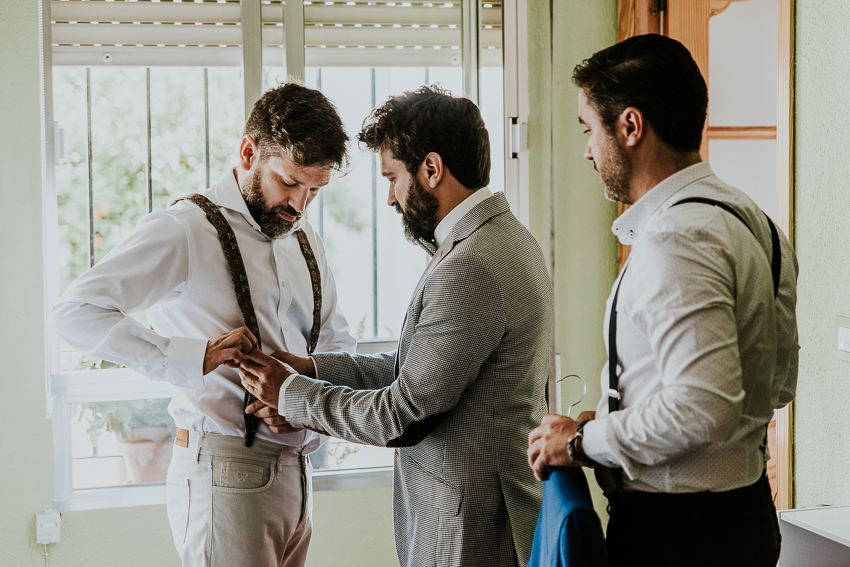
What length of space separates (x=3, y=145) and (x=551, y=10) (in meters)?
2.07

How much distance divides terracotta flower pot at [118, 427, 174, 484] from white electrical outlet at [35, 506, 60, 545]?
264mm

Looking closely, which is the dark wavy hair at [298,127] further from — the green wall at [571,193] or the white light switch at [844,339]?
the white light switch at [844,339]

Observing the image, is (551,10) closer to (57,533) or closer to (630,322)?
(630,322)

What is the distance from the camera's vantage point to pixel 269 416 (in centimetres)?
149

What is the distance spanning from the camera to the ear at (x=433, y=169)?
1.44 metres

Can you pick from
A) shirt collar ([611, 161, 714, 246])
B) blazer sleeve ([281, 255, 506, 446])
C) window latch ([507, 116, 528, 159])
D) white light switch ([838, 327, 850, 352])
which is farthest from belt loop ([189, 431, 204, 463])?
white light switch ([838, 327, 850, 352])

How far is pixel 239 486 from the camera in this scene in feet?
4.90

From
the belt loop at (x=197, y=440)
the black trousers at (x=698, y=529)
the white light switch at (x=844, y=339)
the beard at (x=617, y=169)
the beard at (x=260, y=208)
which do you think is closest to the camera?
the black trousers at (x=698, y=529)

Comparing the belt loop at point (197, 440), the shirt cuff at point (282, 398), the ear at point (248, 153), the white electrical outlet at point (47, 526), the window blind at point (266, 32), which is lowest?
the white electrical outlet at point (47, 526)

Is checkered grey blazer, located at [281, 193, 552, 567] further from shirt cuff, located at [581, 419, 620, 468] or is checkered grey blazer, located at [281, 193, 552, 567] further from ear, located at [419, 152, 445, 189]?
shirt cuff, located at [581, 419, 620, 468]

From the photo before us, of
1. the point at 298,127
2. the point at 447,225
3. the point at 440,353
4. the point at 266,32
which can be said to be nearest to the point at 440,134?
the point at 447,225

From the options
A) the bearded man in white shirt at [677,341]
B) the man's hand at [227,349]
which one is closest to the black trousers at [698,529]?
the bearded man in white shirt at [677,341]

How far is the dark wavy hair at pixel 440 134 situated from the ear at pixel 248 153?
0.35 m

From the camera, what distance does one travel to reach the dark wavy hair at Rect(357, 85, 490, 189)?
4.72 feet
